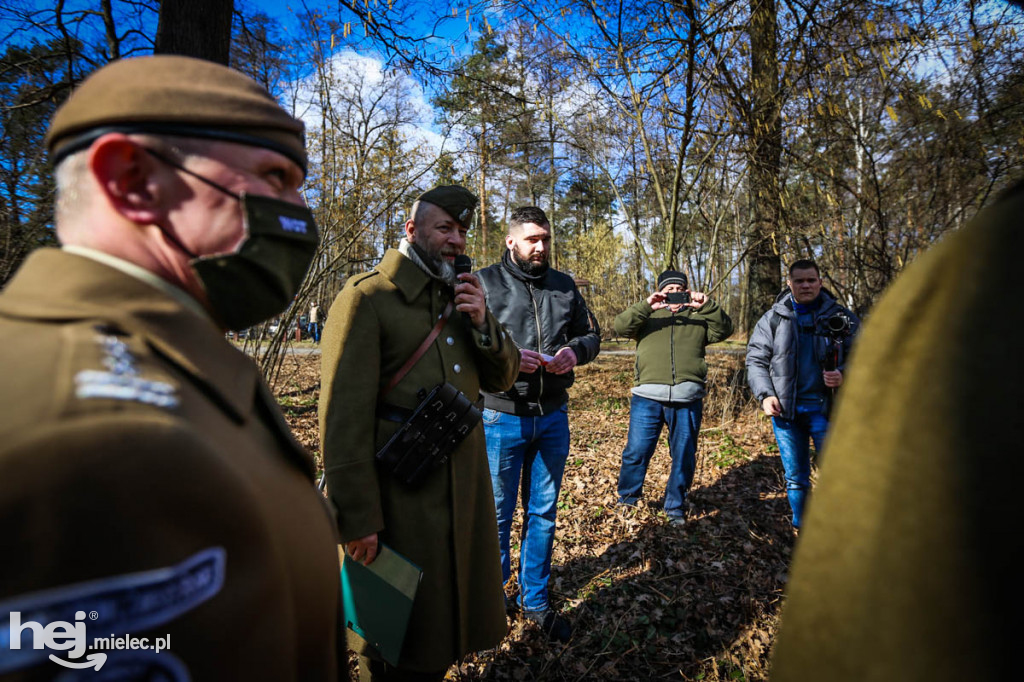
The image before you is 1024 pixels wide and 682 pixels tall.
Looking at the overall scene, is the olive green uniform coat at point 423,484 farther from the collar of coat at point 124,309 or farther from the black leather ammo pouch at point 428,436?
the collar of coat at point 124,309

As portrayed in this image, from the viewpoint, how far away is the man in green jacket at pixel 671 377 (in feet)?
17.4

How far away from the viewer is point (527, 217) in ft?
12.3

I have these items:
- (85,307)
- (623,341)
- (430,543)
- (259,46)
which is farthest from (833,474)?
(623,341)

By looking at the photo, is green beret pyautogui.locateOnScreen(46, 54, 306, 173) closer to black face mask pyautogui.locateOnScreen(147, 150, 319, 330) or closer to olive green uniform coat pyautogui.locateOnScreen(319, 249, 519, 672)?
black face mask pyautogui.locateOnScreen(147, 150, 319, 330)

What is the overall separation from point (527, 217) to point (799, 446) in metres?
3.19

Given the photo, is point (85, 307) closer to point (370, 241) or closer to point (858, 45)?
point (858, 45)

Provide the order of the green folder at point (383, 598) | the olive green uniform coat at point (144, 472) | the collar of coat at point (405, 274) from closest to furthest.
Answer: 1. the olive green uniform coat at point (144, 472)
2. the green folder at point (383, 598)
3. the collar of coat at point (405, 274)

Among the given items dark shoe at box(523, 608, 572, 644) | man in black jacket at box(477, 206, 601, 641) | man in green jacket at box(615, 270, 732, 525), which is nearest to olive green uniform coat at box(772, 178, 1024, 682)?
man in black jacket at box(477, 206, 601, 641)

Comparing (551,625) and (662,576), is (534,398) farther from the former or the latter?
(662,576)

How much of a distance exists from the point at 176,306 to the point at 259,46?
7366mm

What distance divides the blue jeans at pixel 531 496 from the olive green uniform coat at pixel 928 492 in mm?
2910

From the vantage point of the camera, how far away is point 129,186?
895 mm

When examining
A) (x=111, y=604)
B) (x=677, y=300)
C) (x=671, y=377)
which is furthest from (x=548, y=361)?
(x=111, y=604)

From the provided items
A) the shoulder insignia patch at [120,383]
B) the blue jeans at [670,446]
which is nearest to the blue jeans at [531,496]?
the blue jeans at [670,446]
